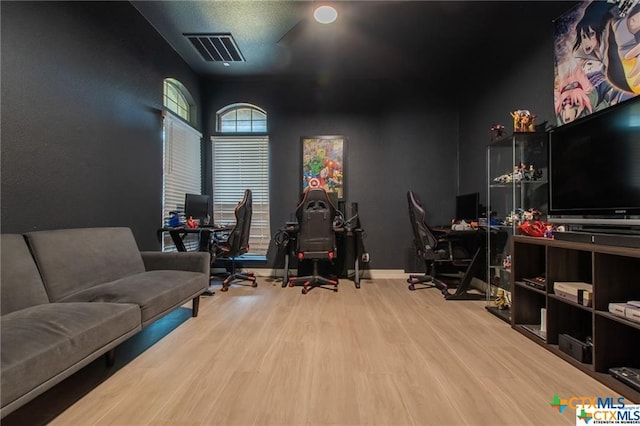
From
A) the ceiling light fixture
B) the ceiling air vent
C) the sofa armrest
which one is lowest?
the sofa armrest

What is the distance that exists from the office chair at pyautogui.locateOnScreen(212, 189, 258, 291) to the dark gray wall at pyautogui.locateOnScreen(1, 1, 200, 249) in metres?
0.80

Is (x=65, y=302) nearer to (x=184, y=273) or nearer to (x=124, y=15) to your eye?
(x=184, y=273)

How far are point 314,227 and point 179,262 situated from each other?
1607mm

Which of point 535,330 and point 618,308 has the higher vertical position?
Answer: point 618,308

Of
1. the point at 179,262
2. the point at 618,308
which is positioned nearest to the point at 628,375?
the point at 618,308

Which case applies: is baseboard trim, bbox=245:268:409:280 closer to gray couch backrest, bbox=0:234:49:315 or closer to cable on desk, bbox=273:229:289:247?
cable on desk, bbox=273:229:289:247

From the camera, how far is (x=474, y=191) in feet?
12.0

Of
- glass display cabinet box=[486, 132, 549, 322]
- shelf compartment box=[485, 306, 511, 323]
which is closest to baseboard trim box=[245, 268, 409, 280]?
glass display cabinet box=[486, 132, 549, 322]

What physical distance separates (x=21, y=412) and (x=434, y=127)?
487 cm

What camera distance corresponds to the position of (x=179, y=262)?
2455 millimetres

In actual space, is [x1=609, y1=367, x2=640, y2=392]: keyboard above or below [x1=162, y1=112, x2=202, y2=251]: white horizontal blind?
below

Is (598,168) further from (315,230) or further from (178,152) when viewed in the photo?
(178,152)

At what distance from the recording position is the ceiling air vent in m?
3.14

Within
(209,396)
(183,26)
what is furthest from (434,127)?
(209,396)
